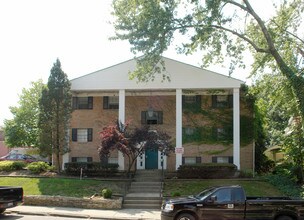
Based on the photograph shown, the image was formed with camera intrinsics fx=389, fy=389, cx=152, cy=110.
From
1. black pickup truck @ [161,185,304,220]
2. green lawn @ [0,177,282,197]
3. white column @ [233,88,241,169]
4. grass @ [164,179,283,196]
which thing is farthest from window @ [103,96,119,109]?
black pickup truck @ [161,185,304,220]

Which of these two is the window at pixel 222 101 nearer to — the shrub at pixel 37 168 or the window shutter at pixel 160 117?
the window shutter at pixel 160 117

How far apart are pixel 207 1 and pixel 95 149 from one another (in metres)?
15.2

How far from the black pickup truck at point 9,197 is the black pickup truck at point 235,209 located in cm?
673

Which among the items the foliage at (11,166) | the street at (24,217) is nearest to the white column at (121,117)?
the foliage at (11,166)

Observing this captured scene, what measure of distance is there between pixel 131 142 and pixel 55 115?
21.0 feet

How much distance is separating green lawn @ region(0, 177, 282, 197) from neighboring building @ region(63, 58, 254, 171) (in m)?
4.74

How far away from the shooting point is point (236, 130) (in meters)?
27.8

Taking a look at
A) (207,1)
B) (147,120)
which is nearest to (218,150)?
(147,120)

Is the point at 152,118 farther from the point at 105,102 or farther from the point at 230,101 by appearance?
the point at 230,101

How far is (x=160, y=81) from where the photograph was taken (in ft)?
93.4

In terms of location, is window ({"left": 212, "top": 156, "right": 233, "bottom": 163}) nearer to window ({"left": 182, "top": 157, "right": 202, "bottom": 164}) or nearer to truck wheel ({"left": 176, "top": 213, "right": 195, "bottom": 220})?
window ({"left": 182, "top": 157, "right": 202, "bottom": 164})

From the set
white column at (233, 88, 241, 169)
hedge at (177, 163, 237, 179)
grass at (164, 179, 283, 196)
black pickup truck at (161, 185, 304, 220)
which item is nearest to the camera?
black pickup truck at (161, 185, 304, 220)

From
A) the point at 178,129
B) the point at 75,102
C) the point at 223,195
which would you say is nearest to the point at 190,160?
the point at 178,129

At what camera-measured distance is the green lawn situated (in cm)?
2262
